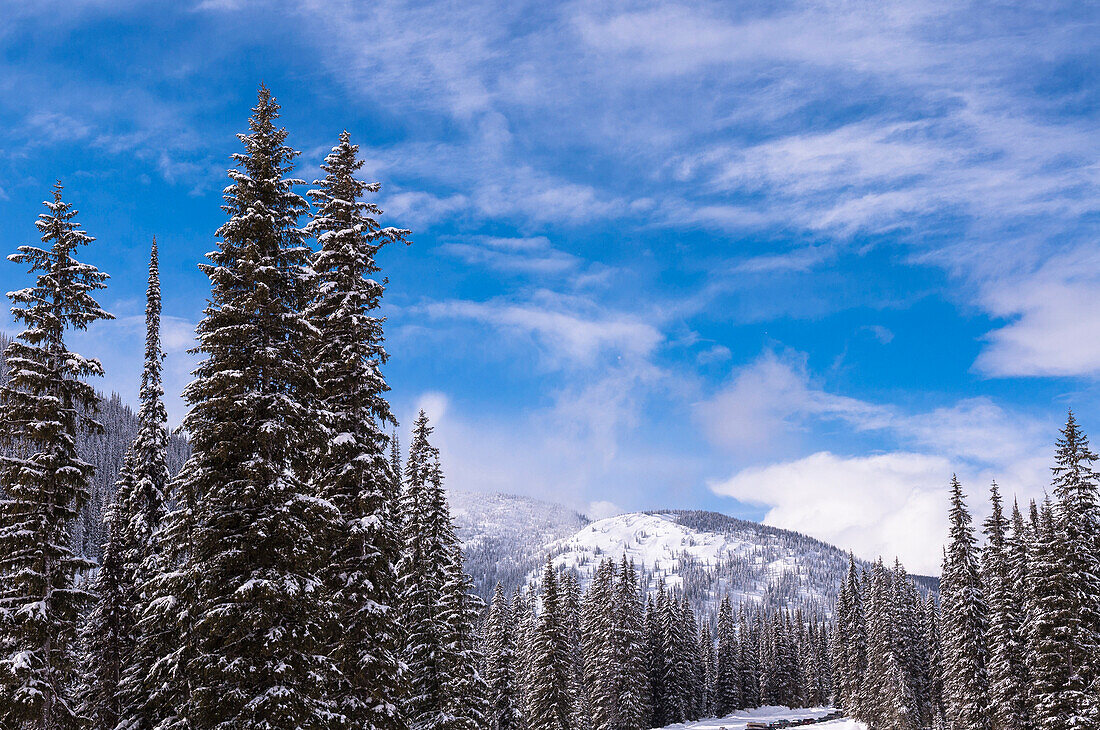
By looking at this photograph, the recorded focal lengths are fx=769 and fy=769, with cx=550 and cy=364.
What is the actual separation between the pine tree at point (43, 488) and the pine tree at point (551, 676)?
37.8m

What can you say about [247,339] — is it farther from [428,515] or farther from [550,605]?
[550,605]

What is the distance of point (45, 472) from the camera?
23000 mm

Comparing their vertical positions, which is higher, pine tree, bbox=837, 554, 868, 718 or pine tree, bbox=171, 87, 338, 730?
pine tree, bbox=171, 87, 338, 730

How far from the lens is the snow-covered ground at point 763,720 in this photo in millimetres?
83000

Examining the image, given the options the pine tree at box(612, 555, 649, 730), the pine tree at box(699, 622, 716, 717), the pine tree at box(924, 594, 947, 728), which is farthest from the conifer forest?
the pine tree at box(699, 622, 716, 717)

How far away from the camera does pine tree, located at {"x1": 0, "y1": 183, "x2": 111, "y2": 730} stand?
22.3m

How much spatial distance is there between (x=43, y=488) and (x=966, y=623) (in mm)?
56050

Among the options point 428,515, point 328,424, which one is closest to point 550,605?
point 428,515

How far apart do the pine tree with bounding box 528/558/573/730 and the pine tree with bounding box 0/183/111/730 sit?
1488 inches

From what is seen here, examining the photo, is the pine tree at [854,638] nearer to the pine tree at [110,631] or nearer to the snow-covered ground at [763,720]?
the snow-covered ground at [763,720]

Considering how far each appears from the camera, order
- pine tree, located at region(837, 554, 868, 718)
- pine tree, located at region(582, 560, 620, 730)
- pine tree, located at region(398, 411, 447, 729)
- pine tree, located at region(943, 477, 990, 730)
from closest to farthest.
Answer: pine tree, located at region(398, 411, 447, 729) → pine tree, located at region(943, 477, 990, 730) → pine tree, located at region(582, 560, 620, 730) → pine tree, located at region(837, 554, 868, 718)

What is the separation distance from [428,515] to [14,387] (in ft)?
59.6

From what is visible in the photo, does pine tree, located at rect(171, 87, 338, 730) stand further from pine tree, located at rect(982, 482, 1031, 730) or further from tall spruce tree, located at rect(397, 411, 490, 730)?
pine tree, located at rect(982, 482, 1031, 730)

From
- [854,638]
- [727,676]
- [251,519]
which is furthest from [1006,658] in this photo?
[727,676]
